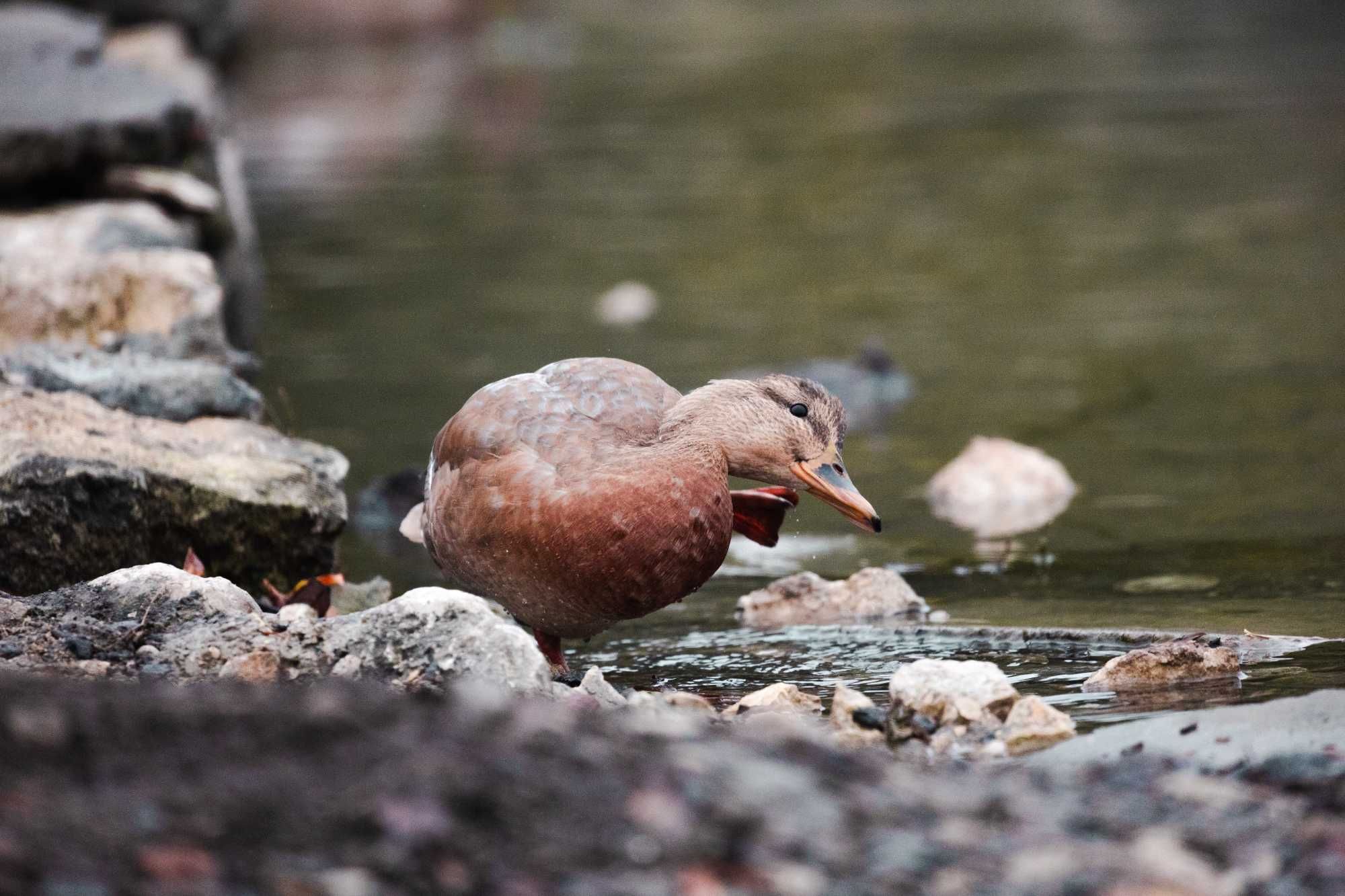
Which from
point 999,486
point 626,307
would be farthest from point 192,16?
point 999,486

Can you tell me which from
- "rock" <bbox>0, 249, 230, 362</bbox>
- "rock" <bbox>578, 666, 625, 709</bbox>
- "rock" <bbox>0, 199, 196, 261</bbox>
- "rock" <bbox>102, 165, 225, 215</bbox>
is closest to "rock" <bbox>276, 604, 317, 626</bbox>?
"rock" <bbox>578, 666, 625, 709</bbox>

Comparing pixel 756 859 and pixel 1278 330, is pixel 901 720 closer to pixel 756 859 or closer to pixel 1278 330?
pixel 756 859

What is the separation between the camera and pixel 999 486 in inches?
300

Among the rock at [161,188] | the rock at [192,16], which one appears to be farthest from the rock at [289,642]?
the rock at [192,16]

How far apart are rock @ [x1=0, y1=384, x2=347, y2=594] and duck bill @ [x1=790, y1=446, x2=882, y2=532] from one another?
1.63 m

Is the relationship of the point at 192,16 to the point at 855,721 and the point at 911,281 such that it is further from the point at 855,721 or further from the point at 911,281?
the point at 855,721

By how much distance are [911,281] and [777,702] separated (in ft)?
27.6

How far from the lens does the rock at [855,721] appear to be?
171 inches

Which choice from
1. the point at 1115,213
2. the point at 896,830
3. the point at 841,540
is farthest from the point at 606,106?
the point at 896,830

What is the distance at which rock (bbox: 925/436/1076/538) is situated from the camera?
293 inches

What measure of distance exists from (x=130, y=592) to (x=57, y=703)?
1793 mm

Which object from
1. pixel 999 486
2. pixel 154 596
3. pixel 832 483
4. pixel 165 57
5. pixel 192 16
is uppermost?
pixel 192 16

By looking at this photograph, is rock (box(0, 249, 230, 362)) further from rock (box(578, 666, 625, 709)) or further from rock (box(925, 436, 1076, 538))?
rock (box(578, 666, 625, 709))

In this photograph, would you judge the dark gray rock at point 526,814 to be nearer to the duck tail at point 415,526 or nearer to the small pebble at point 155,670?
the small pebble at point 155,670
